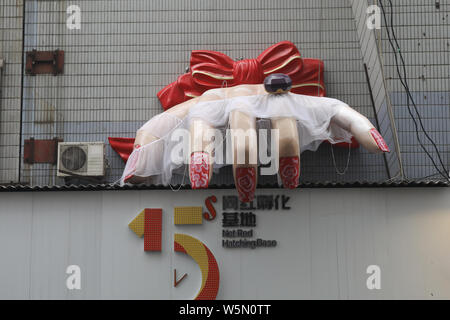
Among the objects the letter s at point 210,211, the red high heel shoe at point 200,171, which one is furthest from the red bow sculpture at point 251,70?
the letter s at point 210,211

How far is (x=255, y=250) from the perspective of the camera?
8.95 meters

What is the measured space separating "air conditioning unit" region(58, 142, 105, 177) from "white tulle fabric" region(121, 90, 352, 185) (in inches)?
41.8

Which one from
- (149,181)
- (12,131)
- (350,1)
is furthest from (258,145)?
(12,131)

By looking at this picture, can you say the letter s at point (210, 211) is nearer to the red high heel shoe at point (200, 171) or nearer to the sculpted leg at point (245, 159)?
the red high heel shoe at point (200, 171)

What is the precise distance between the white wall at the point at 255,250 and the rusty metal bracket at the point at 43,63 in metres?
3.10

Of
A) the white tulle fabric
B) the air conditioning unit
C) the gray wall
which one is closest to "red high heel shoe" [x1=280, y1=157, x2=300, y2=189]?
the white tulle fabric

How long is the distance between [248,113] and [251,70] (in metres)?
1.69

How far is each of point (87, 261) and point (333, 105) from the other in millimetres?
4652

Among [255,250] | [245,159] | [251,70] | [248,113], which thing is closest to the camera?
[245,159]

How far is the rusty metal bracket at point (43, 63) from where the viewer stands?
36.6ft

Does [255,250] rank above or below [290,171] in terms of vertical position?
below

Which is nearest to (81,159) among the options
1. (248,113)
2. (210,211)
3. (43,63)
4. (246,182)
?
(43,63)

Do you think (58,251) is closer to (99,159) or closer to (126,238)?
(126,238)

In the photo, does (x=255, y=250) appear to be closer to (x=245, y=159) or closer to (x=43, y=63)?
(x=245, y=159)
